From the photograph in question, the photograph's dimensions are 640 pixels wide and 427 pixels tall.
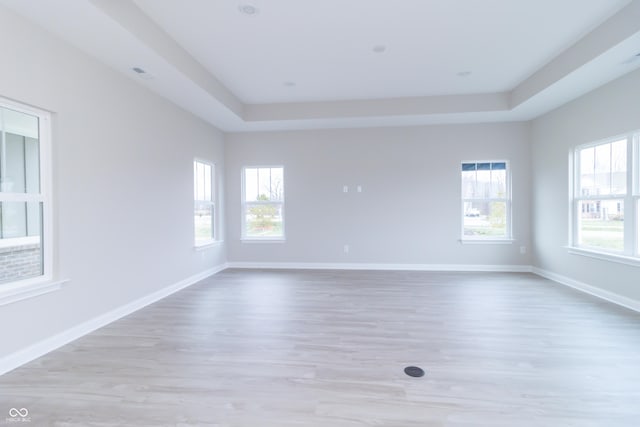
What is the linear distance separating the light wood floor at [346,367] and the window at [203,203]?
1653mm

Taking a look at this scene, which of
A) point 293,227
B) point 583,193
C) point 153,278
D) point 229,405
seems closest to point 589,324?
point 583,193

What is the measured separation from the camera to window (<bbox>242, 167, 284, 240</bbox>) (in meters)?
6.14

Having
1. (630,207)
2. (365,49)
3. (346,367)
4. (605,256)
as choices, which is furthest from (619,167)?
(346,367)

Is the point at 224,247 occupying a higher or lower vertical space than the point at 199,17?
lower

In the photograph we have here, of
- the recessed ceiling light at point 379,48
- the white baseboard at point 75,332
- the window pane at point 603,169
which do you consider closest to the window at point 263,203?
the white baseboard at point 75,332

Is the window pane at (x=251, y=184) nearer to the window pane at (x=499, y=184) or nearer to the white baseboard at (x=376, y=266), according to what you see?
the white baseboard at (x=376, y=266)

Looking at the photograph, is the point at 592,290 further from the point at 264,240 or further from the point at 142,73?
the point at 142,73

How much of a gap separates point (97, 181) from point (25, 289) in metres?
1.16

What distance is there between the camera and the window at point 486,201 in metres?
5.65

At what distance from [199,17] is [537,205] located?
5.73m

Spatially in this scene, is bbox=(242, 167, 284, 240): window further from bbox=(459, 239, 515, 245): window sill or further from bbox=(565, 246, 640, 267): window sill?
bbox=(565, 246, 640, 267): window sill

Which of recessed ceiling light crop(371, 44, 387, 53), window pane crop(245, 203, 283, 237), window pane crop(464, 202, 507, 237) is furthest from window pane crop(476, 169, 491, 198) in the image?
window pane crop(245, 203, 283, 237)

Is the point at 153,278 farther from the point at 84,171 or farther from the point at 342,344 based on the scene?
the point at 342,344

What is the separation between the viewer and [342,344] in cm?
269
